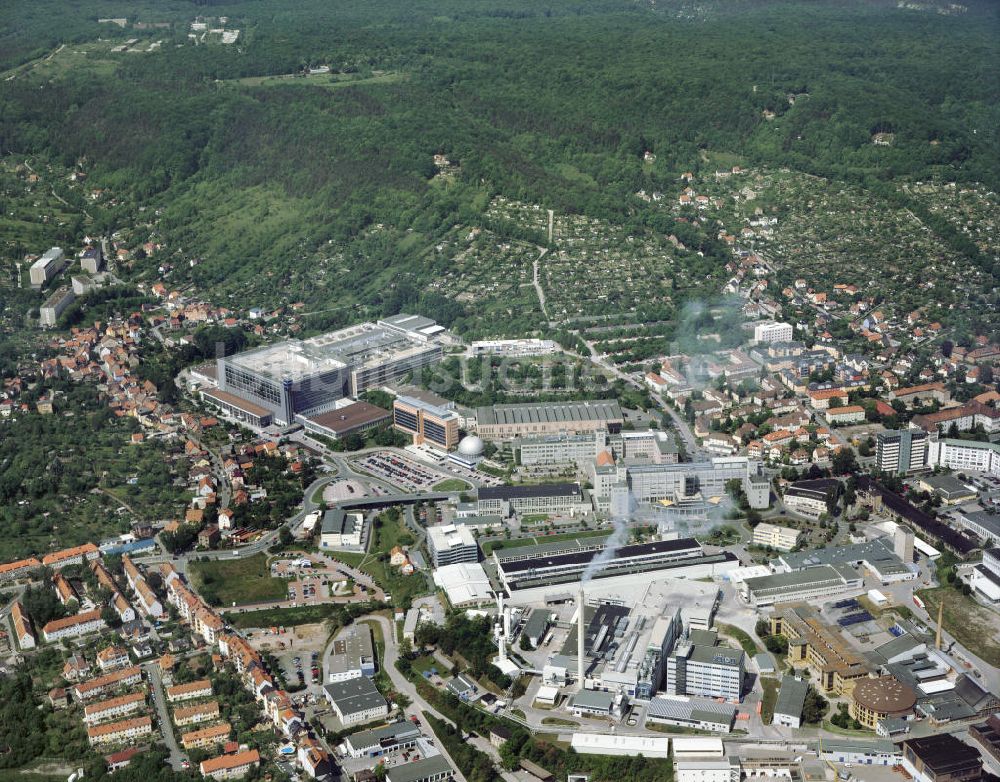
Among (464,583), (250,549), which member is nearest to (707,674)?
(464,583)

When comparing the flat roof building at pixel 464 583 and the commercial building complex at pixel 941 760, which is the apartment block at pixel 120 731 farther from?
the commercial building complex at pixel 941 760

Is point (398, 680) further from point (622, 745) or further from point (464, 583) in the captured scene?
point (622, 745)

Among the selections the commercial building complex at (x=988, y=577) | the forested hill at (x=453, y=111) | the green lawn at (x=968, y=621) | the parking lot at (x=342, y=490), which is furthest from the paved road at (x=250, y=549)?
the forested hill at (x=453, y=111)

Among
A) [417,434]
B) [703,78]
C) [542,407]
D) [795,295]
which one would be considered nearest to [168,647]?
[417,434]

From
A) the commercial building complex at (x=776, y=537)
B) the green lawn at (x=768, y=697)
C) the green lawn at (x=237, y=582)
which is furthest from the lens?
the commercial building complex at (x=776, y=537)

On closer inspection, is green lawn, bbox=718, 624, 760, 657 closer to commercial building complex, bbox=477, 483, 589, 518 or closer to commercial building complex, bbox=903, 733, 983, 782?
commercial building complex, bbox=903, 733, 983, 782

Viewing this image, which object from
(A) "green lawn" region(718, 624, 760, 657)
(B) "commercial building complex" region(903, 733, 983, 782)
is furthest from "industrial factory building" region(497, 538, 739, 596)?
(B) "commercial building complex" region(903, 733, 983, 782)
